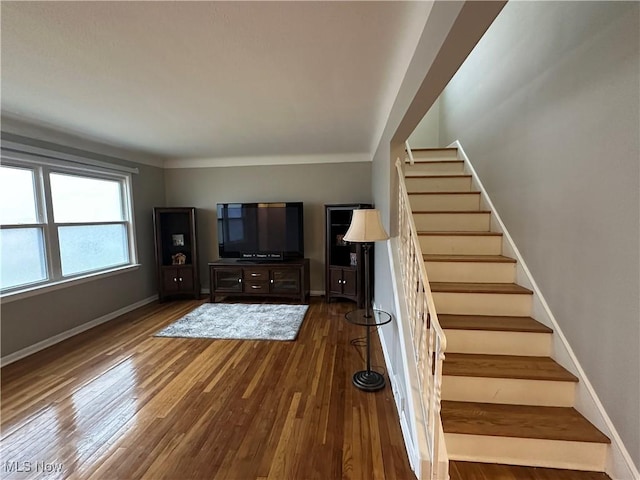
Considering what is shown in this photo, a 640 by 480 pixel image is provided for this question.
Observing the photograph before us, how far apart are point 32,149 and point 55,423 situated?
260 centimetres

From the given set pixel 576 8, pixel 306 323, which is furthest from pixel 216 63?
pixel 306 323

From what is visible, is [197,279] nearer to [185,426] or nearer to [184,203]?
[184,203]

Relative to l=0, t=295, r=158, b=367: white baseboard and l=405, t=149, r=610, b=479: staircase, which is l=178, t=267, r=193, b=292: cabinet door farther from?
l=405, t=149, r=610, b=479: staircase

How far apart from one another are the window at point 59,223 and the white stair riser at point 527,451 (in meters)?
3.94

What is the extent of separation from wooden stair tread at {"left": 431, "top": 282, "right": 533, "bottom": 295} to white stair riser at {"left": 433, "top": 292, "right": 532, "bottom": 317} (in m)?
0.02

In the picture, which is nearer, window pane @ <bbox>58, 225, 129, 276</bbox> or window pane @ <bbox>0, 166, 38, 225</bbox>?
window pane @ <bbox>0, 166, 38, 225</bbox>

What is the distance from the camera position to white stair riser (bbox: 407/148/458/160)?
144 inches

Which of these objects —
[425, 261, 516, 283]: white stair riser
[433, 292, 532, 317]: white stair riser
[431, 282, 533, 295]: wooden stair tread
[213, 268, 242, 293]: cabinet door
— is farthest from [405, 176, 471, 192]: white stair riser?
[213, 268, 242, 293]: cabinet door

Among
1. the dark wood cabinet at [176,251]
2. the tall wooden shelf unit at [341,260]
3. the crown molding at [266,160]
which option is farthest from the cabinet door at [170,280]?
the tall wooden shelf unit at [341,260]

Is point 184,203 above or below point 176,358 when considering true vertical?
above

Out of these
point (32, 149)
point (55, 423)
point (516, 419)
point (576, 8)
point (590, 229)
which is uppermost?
point (576, 8)

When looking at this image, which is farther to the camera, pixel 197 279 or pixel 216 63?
pixel 197 279

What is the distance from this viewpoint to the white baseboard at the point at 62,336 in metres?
2.78

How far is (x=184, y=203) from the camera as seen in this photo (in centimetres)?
505
